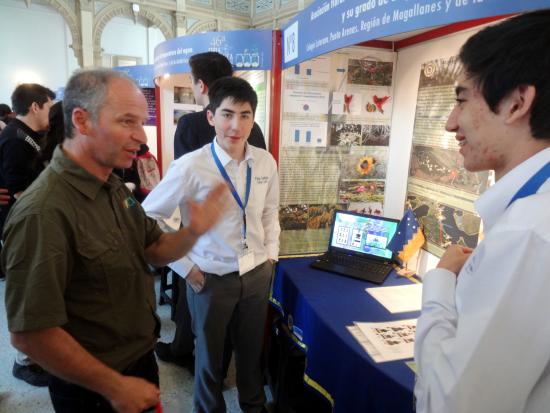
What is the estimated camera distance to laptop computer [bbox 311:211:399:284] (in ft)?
6.53

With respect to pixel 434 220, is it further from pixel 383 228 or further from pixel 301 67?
pixel 301 67

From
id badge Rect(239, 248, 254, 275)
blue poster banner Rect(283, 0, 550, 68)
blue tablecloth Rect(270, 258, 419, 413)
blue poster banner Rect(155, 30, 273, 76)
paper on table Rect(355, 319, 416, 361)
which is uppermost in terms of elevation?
blue poster banner Rect(155, 30, 273, 76)

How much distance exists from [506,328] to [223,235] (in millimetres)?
1277

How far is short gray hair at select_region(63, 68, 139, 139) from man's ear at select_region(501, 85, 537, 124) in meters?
0.99

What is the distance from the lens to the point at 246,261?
5.58ft

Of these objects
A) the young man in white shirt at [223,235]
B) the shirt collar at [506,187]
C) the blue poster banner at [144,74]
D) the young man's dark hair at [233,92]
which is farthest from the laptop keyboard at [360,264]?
the blue poster banner at [144,74]

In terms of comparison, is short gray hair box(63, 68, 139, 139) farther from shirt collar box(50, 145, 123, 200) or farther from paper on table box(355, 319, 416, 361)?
paper on table box(355, 319, 416, 361)

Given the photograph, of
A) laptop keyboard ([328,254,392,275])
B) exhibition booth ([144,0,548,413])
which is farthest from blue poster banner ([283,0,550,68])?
laptop keyboard ([328,254,392,275])

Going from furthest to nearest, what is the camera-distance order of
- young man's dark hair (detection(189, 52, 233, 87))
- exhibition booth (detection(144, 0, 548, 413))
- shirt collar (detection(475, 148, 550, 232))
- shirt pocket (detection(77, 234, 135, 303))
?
young man's dark hair (detection(189, 52, 233, 87)) < exhibition booth (detection(144, 0, 548, 413)) < shirt pocket (detection(77, 234, 135, 303)) < shirt collar (detection(475, 148, 550, 232))

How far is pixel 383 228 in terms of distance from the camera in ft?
6.79

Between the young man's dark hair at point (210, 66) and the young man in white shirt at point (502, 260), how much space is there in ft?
5.13

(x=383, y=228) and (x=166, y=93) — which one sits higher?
(x=166, y=93)

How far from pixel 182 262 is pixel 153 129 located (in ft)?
12.8

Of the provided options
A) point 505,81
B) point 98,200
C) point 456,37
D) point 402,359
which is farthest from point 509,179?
point 456,37
